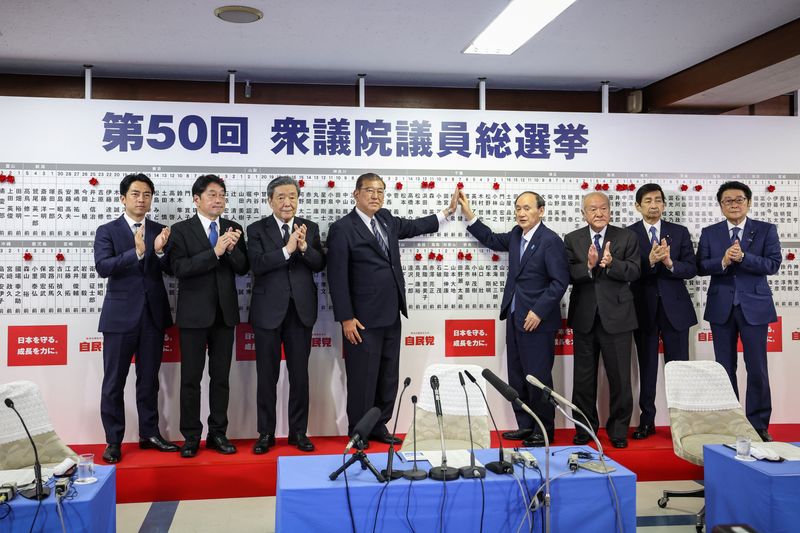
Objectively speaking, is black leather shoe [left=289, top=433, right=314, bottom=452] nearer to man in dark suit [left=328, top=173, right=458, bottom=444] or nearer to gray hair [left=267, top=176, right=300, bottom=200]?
man in dark suit [left=328, top=173, right=458, bottom=444]

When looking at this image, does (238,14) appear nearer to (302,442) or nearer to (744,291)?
(302,442)

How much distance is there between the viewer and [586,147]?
5277mm

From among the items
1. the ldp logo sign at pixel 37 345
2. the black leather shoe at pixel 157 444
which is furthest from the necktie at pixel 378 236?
the ldp logo sign at pixel 37 345

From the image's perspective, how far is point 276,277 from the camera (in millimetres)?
4453

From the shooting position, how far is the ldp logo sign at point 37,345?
4699mm

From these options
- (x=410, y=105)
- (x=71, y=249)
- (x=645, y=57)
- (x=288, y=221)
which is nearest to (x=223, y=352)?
(x=288, y=221)

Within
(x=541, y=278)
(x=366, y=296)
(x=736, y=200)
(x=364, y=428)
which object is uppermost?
(x=736, y=200)

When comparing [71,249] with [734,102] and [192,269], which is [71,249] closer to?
[192,269]

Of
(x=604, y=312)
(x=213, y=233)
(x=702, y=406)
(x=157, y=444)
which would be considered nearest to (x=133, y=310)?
(x=213, y=233)

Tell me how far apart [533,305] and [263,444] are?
1999 millimetres

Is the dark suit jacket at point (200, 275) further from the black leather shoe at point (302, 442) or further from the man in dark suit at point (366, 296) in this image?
the black leather shoe at point (302, 442)

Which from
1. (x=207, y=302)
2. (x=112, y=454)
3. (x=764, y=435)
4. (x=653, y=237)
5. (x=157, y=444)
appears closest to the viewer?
(x=112, y=454)

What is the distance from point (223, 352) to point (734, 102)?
14.1 ft

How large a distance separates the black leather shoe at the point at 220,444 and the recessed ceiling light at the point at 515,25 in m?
3.01
